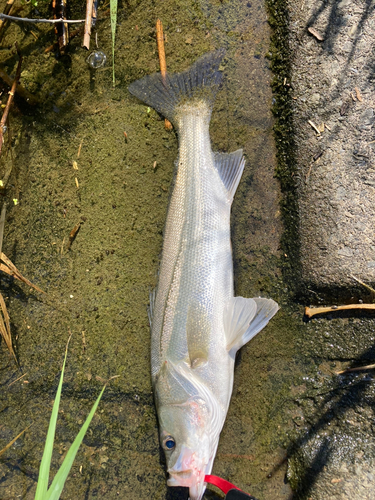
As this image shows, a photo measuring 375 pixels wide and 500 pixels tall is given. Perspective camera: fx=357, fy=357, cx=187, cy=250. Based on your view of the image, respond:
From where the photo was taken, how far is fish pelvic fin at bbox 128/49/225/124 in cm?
314

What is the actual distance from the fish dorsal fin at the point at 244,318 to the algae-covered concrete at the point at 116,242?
0.74 ft

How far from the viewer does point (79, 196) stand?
10.9 feet

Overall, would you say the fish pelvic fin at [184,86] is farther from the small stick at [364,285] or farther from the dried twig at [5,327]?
the dried twig at [5,327]

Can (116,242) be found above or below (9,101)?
below

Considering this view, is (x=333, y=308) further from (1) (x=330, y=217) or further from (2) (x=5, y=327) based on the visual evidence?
(2) (x=5, y=327)

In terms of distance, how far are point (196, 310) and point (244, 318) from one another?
39 centimetres

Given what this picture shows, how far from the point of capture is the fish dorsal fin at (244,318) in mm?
2797

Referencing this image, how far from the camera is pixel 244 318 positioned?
2.81 meters

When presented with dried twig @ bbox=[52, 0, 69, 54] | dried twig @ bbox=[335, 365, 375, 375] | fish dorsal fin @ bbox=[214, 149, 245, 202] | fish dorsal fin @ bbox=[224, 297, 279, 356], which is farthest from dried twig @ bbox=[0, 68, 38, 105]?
dried twig @ bbox=[335, 365, 375, 375]

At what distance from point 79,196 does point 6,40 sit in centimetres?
170

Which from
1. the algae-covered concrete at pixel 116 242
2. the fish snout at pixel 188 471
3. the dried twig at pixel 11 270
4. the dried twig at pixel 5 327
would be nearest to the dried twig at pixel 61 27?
the algae-covered concrete at pixel 116 242

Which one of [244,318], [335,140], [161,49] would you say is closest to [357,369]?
[244,318]

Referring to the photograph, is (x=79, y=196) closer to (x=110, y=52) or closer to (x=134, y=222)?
(x=134, y=222)

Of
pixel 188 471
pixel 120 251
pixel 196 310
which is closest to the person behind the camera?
pixel 188 471
